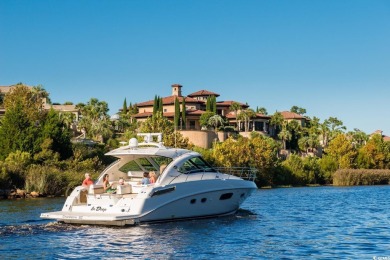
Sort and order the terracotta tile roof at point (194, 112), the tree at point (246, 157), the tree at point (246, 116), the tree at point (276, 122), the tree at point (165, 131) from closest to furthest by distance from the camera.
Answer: the tree at point (165, 131) < the tree at point (246, 157) < the tree at point (246, 116) < the terracotta tile roof at point (194, 112) < the tree at point (276, 122)


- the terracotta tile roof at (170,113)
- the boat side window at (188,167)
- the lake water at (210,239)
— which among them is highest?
the terracotta tile roof at (170,113)

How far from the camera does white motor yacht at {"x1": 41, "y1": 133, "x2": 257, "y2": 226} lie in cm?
2156

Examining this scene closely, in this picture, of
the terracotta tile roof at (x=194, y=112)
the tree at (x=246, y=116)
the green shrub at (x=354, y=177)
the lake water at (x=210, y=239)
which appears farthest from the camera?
the terracotta tile roof at (x=194, y=112)

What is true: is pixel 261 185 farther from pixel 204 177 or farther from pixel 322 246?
pixel 322 246

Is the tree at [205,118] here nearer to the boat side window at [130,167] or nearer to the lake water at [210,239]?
the lake water at [210,239]

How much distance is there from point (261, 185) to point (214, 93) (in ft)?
177

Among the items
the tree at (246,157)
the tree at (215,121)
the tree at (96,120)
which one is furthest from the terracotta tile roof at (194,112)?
the tree at (246,157)

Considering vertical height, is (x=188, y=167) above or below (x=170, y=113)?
below

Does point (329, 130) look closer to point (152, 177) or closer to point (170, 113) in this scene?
point (170, 113)

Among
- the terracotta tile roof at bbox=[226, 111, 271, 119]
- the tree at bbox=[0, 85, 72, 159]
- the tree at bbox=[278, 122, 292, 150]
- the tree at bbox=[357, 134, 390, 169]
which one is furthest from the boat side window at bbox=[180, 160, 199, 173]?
the terracotta tile roof at bbox=[226, 111, 271, 119]

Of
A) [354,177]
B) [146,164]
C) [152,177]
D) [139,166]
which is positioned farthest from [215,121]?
[152,177]

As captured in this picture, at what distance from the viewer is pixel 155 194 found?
22047 mm

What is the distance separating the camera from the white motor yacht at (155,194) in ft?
70.7

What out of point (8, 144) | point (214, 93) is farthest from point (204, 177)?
point (214, 93)
